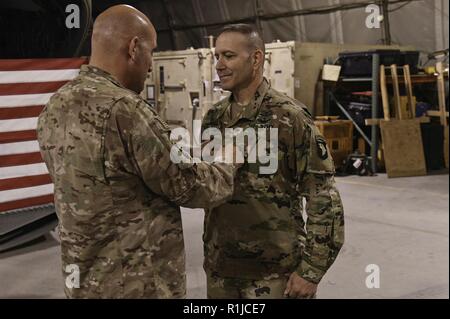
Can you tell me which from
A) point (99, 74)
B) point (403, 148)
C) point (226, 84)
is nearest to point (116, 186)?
point (99, 74)

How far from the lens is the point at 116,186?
155cm

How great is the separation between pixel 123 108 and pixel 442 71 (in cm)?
784

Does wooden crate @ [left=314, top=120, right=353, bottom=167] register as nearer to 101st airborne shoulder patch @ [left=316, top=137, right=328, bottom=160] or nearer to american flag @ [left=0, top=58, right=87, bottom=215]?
american flag @ [left=0, top=58, right=87, bottom=215]

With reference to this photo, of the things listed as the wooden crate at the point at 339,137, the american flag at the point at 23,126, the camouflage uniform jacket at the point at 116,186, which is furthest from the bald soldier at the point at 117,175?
the wooden crate at the point at 339,137

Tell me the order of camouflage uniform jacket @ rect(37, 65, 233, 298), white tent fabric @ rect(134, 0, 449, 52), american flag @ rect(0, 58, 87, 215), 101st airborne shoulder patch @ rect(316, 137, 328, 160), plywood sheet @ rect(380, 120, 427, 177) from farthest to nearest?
white tent fabric @ rect(134, 0, 449, 52) < plywood sheet @ rect(380, 120, 427, 177) < american flag @ rect(0, 58, 87, 215) < 101st airborne shoulder patch @ rect(316, 137, 328, 160) < camouflage uniform jacket @ rect(37, 65, 233, 298)

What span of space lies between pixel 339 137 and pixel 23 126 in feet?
16.7

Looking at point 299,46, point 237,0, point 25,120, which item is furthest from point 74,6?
point 237,0

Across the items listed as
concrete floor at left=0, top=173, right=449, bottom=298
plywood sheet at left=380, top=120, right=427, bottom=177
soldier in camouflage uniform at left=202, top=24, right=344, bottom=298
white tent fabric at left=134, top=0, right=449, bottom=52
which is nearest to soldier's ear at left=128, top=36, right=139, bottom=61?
soldier in camouflage uniform at left=202, top=24, right=344, bottom=298

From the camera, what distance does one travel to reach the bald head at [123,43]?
155 cm

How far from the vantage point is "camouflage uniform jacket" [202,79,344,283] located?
1.83m

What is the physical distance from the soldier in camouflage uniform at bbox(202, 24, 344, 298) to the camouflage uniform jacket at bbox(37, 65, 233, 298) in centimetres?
29

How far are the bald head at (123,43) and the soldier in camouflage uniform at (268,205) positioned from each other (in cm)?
36

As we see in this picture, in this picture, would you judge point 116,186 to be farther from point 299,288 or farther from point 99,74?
point 299,288

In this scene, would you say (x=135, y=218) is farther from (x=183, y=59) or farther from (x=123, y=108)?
(x=183, y=59)
